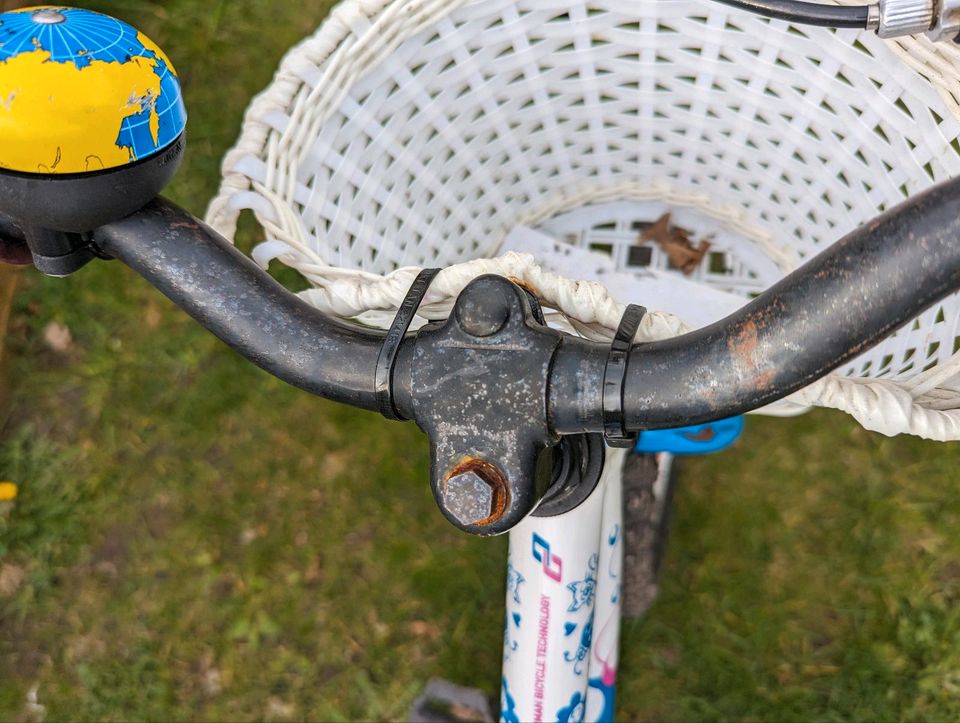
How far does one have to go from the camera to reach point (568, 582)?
0.81m

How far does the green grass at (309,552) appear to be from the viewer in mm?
1137

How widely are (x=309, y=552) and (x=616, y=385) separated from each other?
2.73 feet

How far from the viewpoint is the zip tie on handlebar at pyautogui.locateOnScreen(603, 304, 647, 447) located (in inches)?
18.6

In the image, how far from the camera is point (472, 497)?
46cm

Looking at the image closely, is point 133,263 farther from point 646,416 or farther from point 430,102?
point 430,102

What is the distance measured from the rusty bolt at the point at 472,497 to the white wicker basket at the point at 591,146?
144mm

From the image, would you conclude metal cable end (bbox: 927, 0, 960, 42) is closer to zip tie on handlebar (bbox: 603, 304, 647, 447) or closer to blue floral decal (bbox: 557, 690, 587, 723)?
zip tie on handlebar (bbox: 603, 304, 647, 447)

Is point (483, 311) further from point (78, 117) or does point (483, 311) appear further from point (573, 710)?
point (573, 710)

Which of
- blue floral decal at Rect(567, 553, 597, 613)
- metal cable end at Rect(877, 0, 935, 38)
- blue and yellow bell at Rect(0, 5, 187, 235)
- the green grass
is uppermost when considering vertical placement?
metal cable end at Rect(877, 0, 935, 38)

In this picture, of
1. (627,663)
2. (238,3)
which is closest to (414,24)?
(238,3)

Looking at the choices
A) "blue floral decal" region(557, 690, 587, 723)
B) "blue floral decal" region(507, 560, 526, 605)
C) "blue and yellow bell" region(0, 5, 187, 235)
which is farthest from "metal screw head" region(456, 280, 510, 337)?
"blue floral decal" region(557, 690, 587, 723)

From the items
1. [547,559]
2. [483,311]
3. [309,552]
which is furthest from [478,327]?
[309,552]

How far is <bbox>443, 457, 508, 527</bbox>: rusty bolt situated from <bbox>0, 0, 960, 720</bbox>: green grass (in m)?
0.75

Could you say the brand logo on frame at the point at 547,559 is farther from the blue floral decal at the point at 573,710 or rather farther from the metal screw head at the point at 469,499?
the metal screw head at the point at 469,499
